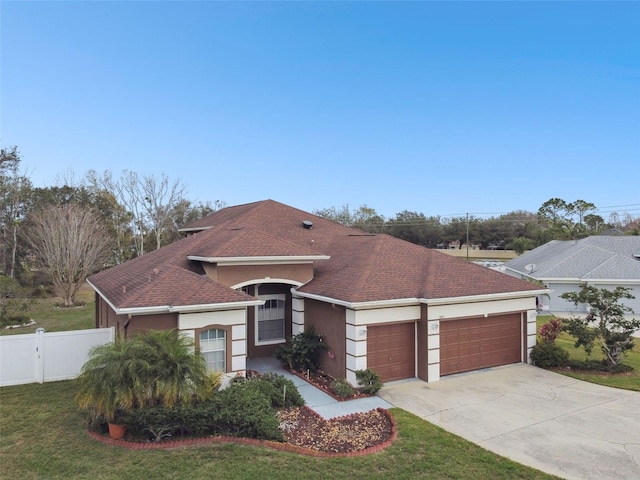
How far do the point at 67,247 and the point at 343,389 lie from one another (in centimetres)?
2463

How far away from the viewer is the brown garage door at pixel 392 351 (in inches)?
471

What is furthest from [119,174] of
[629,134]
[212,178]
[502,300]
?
[629,134]

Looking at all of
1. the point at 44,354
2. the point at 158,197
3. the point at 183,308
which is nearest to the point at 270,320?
the point at 183,308

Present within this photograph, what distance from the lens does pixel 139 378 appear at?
781 cm

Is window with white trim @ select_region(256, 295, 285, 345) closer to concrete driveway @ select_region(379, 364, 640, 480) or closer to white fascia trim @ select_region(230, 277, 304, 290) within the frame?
white fascia trim @ select_region(230, 277, 304, 290)

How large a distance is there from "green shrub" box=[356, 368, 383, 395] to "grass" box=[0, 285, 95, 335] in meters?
14.6

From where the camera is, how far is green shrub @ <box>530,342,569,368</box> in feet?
44.9

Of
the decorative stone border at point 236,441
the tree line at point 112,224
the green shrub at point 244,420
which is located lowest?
the decorative stone border at point 236,441

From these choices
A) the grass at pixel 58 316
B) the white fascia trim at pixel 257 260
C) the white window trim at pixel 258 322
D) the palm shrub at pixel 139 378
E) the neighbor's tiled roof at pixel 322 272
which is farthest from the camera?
the grass at pixel 58 316

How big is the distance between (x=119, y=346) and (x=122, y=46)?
1642 cm

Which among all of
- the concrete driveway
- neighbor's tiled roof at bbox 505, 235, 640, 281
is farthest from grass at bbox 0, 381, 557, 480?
neighbor's tiled roof at bbox 505, 235, 640, 281

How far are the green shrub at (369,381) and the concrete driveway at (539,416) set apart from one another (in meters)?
0.28

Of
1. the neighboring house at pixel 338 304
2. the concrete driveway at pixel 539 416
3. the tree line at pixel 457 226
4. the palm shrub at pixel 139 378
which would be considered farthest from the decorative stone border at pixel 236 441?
the tree line at pixel 457 226

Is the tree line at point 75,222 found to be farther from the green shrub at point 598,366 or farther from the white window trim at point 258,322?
the green shrub at point 598,366
